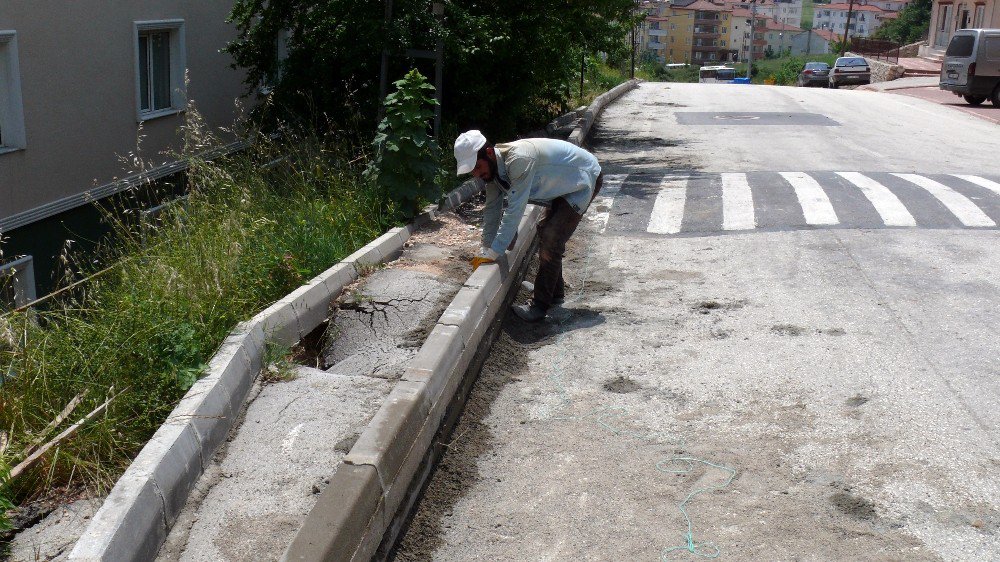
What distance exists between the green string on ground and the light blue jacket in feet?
3.59

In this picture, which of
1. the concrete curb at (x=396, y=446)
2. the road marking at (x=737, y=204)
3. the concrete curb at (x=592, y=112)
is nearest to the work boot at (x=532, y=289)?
the concrete curb at (x=396, y=446)

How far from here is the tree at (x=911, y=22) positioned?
8969cm

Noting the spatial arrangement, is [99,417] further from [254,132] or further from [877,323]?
[254,132]

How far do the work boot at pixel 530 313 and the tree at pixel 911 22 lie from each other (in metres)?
92.2

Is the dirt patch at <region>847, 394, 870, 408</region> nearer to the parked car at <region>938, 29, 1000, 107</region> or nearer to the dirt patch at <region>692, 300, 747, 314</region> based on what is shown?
the dirt patch at <region>692, 300, 747, 314</region>

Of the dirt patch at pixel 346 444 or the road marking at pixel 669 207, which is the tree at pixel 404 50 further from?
the dirt patch at pixel 346 444

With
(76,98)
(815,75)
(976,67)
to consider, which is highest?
(976,67)

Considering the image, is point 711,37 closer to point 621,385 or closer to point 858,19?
point 858,19

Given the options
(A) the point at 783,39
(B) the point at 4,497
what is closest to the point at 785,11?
(A) the point at 783,39

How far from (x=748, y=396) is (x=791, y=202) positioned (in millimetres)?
5468

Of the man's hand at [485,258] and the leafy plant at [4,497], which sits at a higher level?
the man's hand at [485,258]

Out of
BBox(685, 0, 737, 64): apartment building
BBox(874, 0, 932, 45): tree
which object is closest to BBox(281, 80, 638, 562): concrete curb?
BBox(874, 0, 932, 45): tree

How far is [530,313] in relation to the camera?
6.89 meters

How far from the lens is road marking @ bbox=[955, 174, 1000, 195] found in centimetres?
1115
